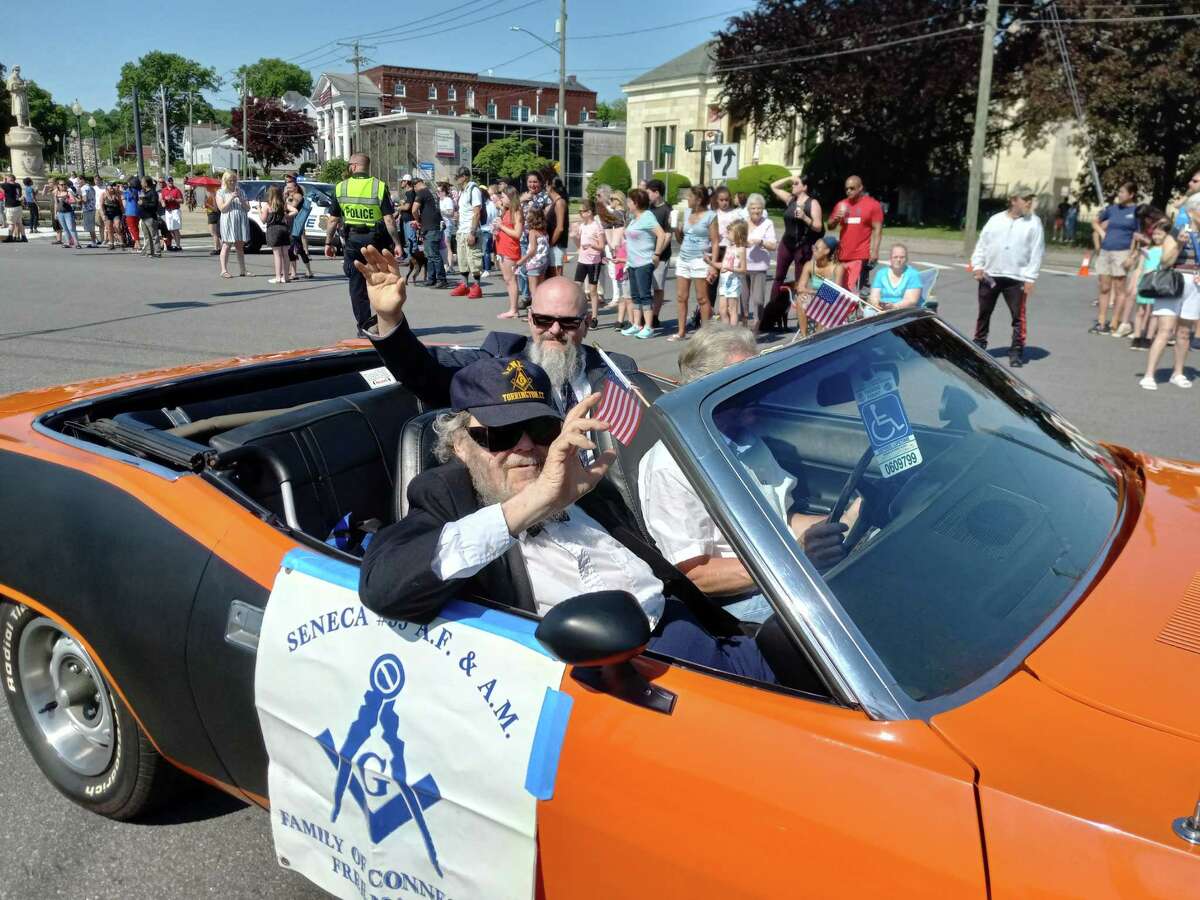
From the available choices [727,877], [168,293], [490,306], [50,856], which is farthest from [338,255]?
[727,877]

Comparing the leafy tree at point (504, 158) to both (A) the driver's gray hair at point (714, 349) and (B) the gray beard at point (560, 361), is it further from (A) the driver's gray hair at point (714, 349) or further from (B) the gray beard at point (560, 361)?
(A) the driver's gray hair at point (714, 349)

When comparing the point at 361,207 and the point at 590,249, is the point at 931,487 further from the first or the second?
the point at 590,249

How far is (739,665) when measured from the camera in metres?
2.01

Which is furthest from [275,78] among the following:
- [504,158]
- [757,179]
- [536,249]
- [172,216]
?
[536,249]

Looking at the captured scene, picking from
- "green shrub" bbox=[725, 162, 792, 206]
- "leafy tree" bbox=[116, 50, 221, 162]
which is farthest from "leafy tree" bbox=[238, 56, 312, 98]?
"green shrub" bbox=[725, 162, 792, 206]

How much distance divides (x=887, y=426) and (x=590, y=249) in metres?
9.47

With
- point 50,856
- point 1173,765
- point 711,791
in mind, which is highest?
point 1173,765

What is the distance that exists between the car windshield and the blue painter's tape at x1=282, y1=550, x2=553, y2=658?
20.5 inches

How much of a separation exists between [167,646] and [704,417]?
1401 mm

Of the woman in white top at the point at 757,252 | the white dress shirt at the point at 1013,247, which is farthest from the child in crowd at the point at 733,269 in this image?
the white dress shirt at the point at 1013,247

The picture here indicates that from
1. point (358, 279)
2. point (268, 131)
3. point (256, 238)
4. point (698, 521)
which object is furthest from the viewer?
point (268, 131)

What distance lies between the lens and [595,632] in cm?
Result: 159

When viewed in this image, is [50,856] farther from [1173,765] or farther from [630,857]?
[1173,765]

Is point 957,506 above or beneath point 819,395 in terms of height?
beneath
